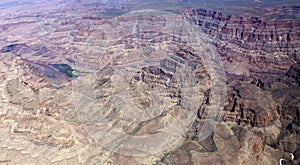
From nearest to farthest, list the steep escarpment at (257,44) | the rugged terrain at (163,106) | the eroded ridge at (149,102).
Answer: the rugged terrain at (163,106) < the eroded ridge at (149,102) < the steep escarpment at (257,44)

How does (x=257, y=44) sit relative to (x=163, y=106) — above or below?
above

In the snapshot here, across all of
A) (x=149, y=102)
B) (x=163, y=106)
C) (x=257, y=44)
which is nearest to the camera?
(x=163, y=106)

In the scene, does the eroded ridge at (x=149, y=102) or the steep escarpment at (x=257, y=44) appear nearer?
the eroded ridge at (x=149, y=102)

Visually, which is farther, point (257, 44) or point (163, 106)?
point (257, 44)

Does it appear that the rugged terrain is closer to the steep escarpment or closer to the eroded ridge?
the eroded ridge

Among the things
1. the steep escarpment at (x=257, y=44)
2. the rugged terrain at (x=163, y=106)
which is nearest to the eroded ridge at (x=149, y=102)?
the rugged terrain at (x=163, y=106)

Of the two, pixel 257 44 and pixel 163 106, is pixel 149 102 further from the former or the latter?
pixel 257 44

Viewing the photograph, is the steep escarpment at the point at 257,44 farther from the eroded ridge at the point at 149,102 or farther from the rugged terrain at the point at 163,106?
the eroded ridge at the point at 149,102

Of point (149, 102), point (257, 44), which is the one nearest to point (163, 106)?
point (149, 102)

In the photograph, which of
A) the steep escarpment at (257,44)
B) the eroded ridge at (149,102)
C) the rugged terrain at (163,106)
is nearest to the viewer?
the rugged terrain at (163,106)
